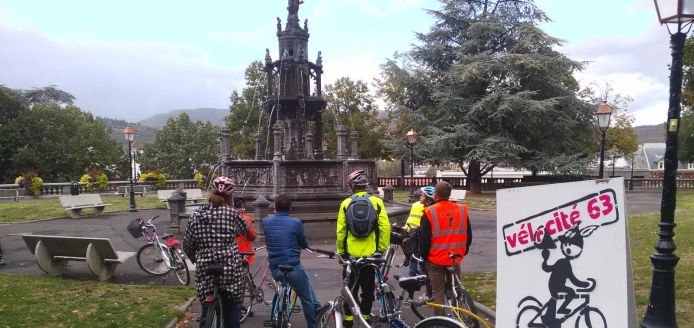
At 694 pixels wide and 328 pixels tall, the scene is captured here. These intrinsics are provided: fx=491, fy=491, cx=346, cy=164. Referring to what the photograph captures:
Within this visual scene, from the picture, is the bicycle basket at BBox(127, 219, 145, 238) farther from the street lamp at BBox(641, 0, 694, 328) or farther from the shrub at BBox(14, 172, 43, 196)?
the shrub at BBox(14, 172, 43, 196)

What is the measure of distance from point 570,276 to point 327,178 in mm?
12825

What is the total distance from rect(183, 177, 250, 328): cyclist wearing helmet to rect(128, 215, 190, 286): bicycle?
12.9ft

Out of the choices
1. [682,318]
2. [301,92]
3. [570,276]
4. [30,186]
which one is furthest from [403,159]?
[570,276]

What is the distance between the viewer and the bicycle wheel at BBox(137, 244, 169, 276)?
9.20m

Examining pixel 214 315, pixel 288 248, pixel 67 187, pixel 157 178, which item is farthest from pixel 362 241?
pixel 157 178

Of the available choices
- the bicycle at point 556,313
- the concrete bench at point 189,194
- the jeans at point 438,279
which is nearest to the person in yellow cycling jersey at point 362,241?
the jeans at point 438,279

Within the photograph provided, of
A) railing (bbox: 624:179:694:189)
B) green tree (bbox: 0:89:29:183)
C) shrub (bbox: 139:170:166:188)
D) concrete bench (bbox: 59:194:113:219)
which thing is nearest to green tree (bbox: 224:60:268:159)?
shrub (bbox: 139:170:166:188)

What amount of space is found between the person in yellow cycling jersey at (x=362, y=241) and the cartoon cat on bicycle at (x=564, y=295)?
1.87 m

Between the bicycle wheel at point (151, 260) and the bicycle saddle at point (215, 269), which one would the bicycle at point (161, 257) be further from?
the bicycle saddle at point (215, 269)

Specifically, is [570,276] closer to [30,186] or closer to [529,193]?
[529,193]

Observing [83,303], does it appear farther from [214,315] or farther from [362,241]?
[362,241]

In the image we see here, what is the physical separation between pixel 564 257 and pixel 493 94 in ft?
103

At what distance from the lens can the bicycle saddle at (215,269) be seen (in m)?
4.54

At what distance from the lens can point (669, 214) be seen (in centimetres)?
535
